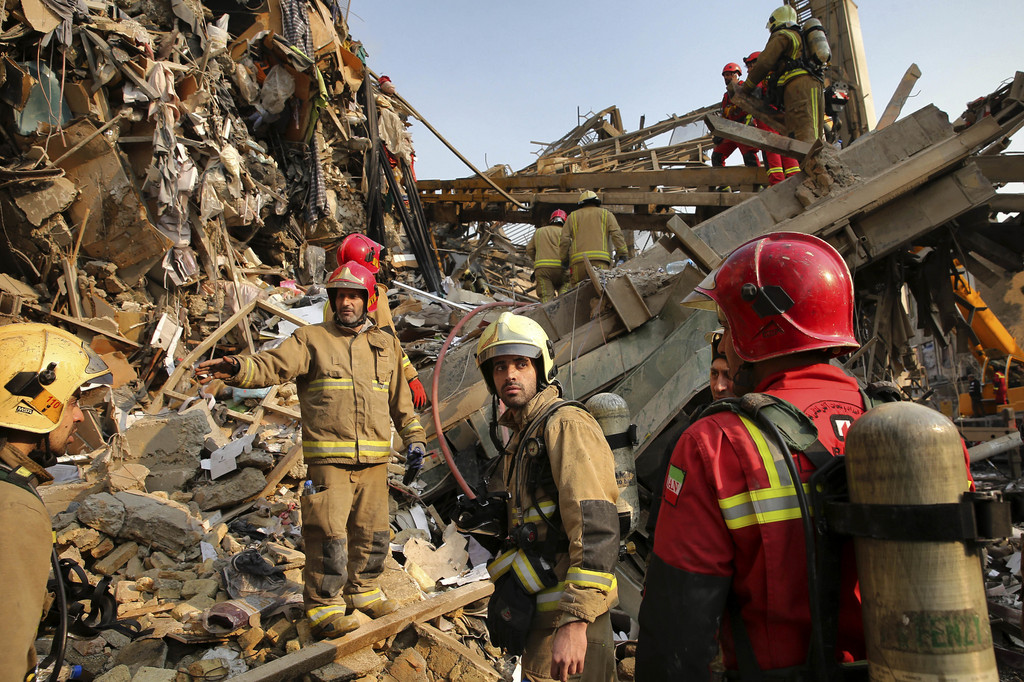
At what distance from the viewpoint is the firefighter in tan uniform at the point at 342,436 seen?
3432 mm

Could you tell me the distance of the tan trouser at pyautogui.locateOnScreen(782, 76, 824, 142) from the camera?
23.5ft

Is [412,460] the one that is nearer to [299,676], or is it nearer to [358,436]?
[358,436]

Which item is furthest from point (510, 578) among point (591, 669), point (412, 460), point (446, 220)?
point (446, 220)

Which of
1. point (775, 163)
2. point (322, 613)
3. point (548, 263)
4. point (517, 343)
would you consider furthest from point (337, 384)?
point (775, 163)

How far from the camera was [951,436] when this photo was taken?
1059mm

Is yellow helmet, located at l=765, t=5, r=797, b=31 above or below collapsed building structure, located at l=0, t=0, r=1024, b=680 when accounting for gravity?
above

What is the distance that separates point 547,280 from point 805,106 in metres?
3.87

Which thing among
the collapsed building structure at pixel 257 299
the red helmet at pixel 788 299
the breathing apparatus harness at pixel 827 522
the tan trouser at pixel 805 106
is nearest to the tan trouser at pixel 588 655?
the collapsed building structure at pixel 257 299

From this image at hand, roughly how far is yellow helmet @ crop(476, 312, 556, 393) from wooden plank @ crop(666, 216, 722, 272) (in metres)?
3.21

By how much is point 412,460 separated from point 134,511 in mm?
2127

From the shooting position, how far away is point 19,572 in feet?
5.00

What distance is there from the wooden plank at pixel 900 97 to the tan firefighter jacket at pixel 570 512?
5981 mm

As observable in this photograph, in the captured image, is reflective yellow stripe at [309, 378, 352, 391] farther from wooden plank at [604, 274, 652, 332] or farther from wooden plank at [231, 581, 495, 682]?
wooden plank at [604, 274, 652, 332]

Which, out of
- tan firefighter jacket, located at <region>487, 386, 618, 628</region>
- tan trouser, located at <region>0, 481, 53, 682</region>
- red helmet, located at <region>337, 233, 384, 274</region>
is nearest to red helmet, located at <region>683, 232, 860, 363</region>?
tan firefighter jacket, located at <region>487, 386, 618, 628</region>
